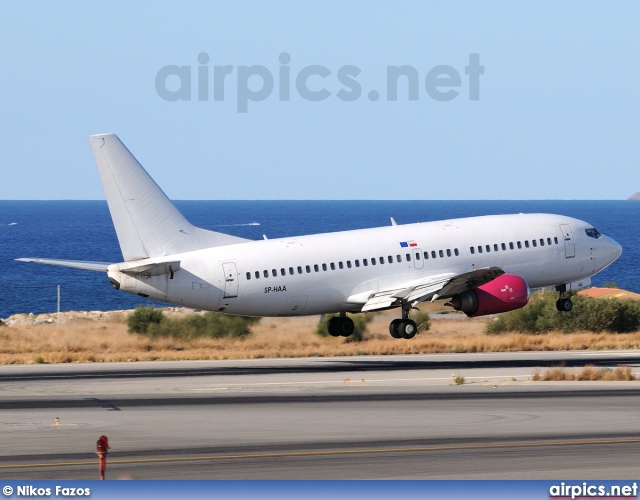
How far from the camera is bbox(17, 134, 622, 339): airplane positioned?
47.5 meters

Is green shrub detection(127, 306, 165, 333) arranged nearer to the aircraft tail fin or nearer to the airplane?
the airplane

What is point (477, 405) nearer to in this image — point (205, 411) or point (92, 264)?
point (205, 411)

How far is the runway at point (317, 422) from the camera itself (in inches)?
1034

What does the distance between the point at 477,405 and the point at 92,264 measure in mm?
18142

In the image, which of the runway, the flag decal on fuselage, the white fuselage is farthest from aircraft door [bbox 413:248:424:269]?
the runway

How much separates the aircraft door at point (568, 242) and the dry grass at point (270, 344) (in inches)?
197

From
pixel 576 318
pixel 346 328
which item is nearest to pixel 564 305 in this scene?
pixel 346 328

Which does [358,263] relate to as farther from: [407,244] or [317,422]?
[317,422]

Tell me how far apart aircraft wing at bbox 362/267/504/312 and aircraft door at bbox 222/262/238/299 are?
6074 mm

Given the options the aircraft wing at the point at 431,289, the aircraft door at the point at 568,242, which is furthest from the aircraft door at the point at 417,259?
the aircraft door at the point at 568,242

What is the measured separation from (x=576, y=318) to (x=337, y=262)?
72.3 ft

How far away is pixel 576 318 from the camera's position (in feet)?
223

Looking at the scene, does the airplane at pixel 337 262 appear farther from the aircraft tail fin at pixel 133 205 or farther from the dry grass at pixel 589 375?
the dry grass at pixel 589 375
